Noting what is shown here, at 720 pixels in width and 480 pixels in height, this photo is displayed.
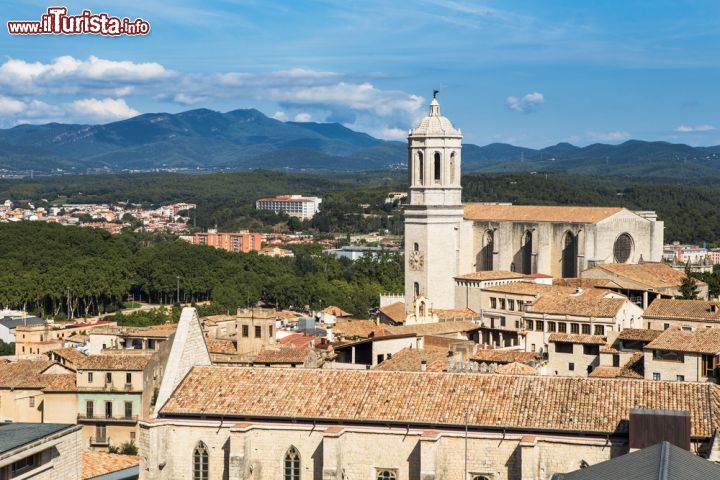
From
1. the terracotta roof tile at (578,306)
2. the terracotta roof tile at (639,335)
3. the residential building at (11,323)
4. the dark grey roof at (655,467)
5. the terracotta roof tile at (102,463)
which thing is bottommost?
the residential building at (11,323)

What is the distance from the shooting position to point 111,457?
37.7m

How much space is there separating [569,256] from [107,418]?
1306 inches

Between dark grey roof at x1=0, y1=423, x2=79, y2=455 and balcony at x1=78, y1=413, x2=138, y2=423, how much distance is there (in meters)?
15.1

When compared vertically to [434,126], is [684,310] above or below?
below

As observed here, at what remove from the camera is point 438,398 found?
29172 millimetres

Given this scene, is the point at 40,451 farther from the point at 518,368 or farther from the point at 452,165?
the point at 452,165

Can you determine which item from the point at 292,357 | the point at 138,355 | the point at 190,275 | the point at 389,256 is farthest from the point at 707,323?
the point at 389,256

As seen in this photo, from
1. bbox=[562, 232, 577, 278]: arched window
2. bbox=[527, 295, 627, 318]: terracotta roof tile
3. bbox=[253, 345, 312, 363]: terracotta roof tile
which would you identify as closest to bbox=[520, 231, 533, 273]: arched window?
bbox=[562, 232, 577, 278]: arched window

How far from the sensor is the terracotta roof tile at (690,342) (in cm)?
4025

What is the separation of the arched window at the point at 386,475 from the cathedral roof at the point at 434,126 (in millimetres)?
41757

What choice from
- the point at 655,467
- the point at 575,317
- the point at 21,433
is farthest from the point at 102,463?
the point at 575,317

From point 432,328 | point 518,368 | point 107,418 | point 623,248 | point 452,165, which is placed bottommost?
Answer: point 107,418

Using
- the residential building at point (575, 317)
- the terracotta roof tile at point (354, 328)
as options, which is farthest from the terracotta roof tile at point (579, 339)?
the terracotta roof tile at point (354, 328)

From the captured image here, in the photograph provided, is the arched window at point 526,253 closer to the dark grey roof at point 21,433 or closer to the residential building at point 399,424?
the residential building at point 399,424
